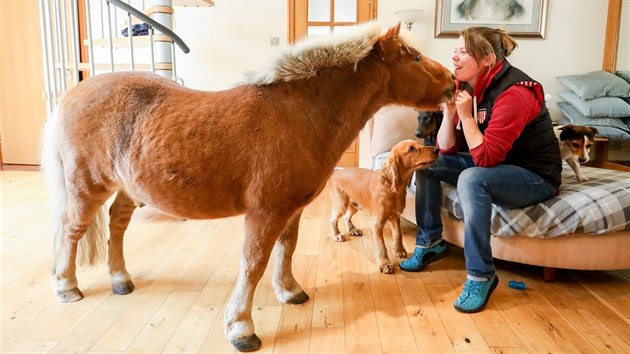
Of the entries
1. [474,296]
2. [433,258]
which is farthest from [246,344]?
[433,258]

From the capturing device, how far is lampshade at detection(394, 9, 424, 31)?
5070 millimetres

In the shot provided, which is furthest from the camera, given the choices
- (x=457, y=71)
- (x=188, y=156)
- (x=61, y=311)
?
(x=457, y=71)

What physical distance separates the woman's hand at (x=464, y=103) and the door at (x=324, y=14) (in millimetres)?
3292

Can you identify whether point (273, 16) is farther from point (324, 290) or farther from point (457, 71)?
point (324, 290)

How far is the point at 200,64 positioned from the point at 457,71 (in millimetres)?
3969

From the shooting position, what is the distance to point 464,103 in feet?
6.43

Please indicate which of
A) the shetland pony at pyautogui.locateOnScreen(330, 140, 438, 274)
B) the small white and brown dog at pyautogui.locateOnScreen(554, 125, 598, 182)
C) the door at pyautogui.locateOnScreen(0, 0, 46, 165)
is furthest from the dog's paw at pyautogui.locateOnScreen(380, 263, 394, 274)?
the door at pyautogui.locateOnScreen(0, 0, 46, 165)

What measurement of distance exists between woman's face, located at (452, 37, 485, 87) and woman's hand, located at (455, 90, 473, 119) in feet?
0.47

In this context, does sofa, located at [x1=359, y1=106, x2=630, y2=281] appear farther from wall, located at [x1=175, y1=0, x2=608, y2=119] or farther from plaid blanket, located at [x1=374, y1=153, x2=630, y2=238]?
wall, located at [x1=175, y1=0, x2=608, y2=119]

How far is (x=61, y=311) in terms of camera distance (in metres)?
1.90

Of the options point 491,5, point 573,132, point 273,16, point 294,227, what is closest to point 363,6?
point 273,16

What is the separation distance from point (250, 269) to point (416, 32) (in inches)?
174

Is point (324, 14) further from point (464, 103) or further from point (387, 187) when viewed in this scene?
point (464, 103)

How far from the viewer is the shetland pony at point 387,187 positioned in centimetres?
229
